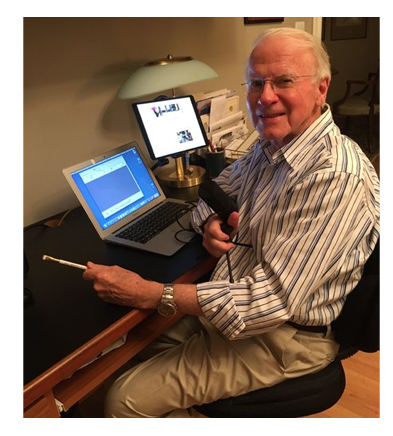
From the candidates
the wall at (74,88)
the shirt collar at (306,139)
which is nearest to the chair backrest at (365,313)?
the shirt collar at (306,139)

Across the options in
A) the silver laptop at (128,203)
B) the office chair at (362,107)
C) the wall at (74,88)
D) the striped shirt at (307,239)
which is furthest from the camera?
the office chair at (362,107)

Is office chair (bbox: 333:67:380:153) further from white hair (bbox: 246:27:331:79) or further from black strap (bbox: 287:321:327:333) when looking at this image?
black strap (bbox: 287:321:327:333)

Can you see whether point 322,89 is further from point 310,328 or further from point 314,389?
point 314,389

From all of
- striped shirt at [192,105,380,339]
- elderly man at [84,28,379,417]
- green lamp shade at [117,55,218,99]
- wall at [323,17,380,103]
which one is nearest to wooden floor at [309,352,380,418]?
elderly man at [84,28,379,417]

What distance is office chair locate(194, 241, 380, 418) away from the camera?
0.91 metres

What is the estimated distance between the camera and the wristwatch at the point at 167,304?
901 millimetres

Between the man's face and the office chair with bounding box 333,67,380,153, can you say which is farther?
the office chair with bounding box 333,67,380,153

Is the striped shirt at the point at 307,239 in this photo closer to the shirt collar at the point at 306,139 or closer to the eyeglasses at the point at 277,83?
the shirt collar at the point at 306,139

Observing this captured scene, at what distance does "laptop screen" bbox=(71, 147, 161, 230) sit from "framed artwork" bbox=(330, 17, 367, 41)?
167 inches

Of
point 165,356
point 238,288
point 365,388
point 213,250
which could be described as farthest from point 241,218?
point 365,388

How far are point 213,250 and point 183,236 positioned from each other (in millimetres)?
142

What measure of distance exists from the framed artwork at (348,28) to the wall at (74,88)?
359cm

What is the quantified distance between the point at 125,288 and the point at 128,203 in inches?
18.0

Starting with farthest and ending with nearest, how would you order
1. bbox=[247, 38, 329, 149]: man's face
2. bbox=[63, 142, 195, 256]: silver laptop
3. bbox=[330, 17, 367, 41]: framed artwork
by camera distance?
bbox=[330, 17, 367, 41]: framed artwork < bbox=[63, 142, 195, 256]: silver laptop < bbox=[247, 38, 329, 149]: man's face
